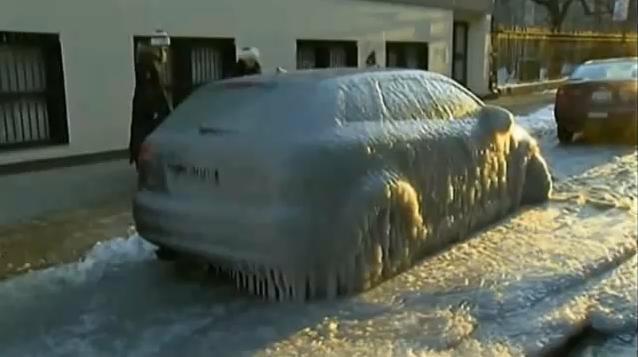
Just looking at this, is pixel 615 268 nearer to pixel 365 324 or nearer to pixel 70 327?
pixel 365 324

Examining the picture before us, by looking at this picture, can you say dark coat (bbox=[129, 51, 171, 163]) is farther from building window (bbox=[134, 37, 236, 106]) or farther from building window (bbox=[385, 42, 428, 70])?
building window (bbox=[385, 42, 428, 70])

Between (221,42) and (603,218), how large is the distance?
8.01 metres

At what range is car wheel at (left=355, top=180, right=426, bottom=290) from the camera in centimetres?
492

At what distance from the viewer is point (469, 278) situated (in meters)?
5.25

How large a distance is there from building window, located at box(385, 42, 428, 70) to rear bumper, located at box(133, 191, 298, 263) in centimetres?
1357

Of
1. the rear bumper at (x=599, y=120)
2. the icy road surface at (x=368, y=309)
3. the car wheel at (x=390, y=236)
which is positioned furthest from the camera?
the rear bumper at (x=599, y=120)

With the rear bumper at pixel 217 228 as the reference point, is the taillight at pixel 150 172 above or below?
above

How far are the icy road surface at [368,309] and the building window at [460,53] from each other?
54.9ft

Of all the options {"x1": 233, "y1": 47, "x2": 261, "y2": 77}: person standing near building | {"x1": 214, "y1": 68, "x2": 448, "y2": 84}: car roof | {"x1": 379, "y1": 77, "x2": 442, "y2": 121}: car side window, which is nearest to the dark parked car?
{"x1": 233, "y1": 47, "x2": 261, "y2": 77}: person standing near building

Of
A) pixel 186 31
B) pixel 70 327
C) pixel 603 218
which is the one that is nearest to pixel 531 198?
pixel 603 218

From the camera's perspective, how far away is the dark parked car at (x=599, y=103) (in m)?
12.6

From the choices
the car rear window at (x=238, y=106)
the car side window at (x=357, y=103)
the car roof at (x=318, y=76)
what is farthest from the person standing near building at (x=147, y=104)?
the car side window at (x=357, y=103)

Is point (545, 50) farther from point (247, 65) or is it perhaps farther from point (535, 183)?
point (535, 183)

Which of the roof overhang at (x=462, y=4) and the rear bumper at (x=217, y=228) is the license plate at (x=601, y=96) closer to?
the roof overhang at (x=462, y=4)
